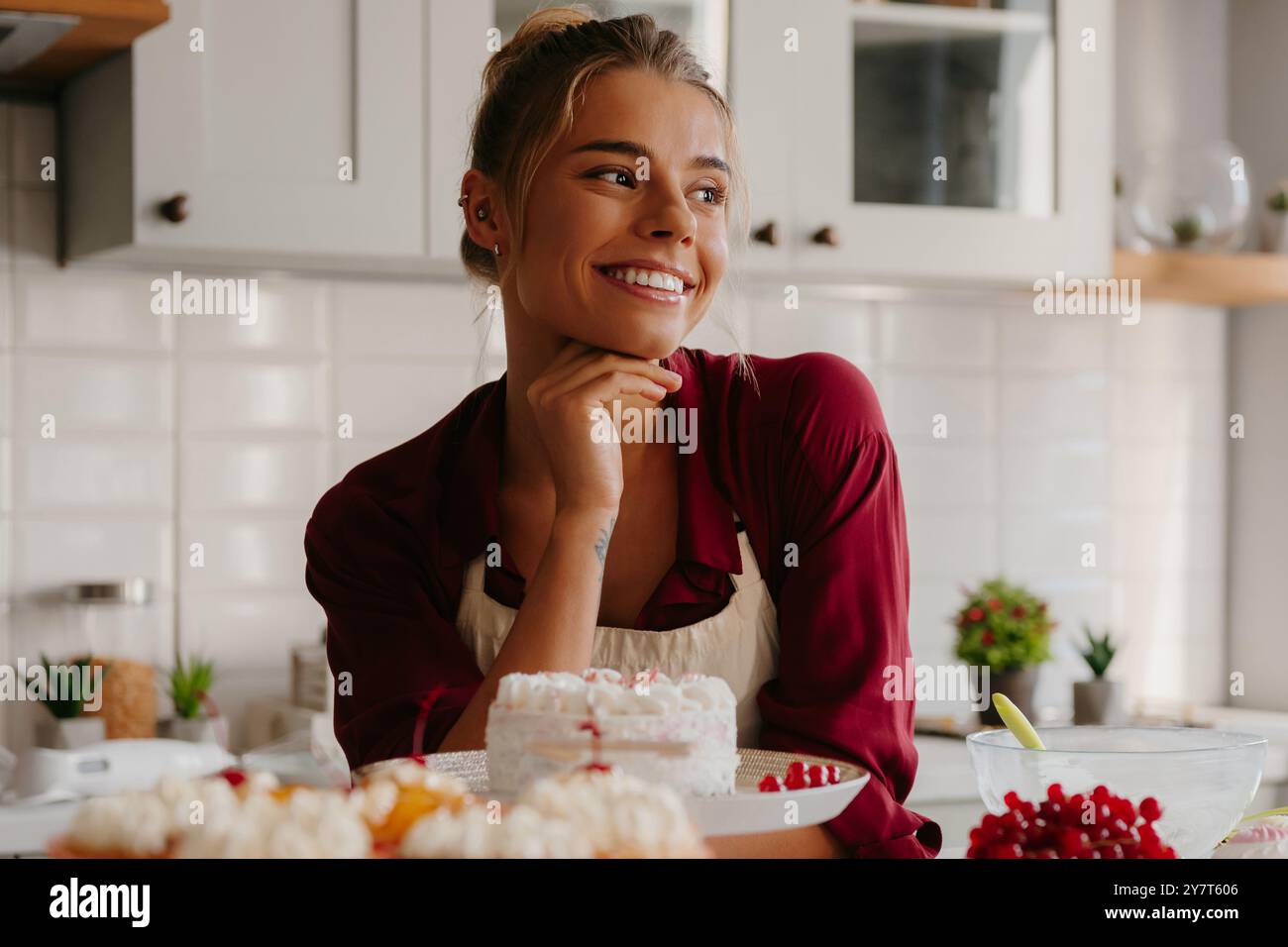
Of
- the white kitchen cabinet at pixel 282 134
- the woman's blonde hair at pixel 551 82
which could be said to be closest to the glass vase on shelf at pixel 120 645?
the white kitchen cabinet at pixel 282 134

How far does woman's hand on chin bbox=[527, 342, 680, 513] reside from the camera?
100 cm

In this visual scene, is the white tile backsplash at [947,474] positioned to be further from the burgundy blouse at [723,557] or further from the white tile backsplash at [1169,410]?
the burgundy blouse at [723,557]

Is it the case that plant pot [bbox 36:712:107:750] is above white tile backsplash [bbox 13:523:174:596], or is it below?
below

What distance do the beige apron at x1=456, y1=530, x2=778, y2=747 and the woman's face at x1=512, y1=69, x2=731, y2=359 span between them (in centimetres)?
20

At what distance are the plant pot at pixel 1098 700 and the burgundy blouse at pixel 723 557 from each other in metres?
1.38

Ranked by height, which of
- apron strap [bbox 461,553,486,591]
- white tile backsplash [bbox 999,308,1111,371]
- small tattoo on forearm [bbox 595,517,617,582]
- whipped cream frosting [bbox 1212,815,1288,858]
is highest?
white tile backsplash [bbox 999,308,1111,371]

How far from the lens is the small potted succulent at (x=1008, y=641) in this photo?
2.39m

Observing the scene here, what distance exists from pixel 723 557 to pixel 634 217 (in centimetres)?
25

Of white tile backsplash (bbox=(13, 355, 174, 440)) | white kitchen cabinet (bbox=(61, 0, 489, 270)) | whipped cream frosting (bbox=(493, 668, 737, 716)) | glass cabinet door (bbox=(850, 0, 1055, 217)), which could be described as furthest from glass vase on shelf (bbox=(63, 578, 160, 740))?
whipped cream frosting (bbox=(493, 668, 737, 716))

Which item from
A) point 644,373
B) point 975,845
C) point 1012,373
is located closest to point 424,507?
point 644,373

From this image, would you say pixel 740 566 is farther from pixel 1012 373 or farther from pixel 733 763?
pixel 1012 373

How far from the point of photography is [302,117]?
2.02 metres

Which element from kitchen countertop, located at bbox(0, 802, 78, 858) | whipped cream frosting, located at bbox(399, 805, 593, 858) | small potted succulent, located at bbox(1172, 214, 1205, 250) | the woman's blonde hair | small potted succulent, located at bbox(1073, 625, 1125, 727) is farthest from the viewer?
small potted succulent, located at bbox(1172, 214, 1205, 250)

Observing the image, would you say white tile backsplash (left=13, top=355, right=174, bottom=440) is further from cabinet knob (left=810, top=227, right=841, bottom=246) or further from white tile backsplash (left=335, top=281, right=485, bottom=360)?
cabinet knob (left=810, top=227, right=841, bottom=246)
